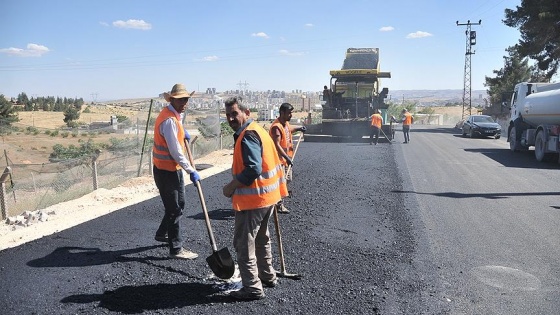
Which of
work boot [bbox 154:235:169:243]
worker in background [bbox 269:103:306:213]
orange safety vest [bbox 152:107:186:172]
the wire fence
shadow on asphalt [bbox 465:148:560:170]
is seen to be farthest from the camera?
shadow on asphalt [bbox 465:148:560:170]

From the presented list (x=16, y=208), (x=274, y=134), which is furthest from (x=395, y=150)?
(x=16, y=208)

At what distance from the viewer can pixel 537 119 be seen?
15.5 m

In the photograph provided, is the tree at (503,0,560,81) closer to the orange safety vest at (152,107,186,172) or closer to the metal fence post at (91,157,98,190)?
the metal fence post at (91,157,98,190)

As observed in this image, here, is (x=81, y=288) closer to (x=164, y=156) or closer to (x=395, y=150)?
(x=164, y=156)

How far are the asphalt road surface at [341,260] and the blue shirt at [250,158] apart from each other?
103 cm

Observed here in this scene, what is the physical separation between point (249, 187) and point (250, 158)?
0.27 metres

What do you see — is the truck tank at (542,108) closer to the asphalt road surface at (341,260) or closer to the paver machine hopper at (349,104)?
the asphalt road surface at (341,260)

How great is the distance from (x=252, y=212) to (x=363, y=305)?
117 centimetres

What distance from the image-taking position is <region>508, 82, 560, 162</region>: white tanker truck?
14047 mm

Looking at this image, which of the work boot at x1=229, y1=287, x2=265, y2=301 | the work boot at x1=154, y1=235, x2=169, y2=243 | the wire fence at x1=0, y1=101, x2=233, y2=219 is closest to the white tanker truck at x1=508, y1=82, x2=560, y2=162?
the wire fence at x1=0, y1=101, x2=233, y2=219

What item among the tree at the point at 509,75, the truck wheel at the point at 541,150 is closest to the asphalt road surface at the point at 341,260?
the truck wheel at the point at 541,150

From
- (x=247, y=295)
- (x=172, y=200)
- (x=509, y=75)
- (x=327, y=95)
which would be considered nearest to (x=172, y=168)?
(x=172, y=200)

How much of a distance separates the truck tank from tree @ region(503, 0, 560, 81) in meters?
14.1

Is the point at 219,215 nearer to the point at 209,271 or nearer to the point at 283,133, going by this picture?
the point at 283,133
